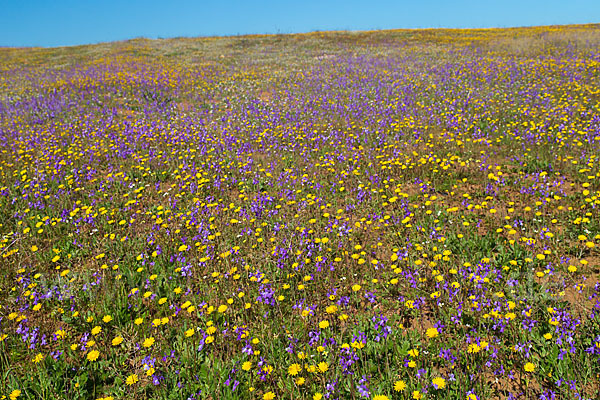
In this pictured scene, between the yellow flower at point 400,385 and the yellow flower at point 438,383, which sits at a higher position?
the yellow flower at point 438,383

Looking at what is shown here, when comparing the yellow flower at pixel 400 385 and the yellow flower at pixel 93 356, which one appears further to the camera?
the yellow flower at pixel 93 356

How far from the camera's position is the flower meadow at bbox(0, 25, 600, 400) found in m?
3.20

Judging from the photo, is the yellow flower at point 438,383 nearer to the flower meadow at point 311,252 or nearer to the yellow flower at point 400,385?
the flower meadow at point 311,252

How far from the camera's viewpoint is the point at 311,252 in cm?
486

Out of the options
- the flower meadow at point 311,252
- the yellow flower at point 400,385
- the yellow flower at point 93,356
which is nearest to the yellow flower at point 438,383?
the flower meadow at point 311,252

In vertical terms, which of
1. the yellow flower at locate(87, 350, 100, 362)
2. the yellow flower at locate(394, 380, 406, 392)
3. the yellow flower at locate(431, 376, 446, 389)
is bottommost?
the yellow flower at locate(394, 380, 406, 392)

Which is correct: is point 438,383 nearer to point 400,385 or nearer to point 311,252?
point 400,385

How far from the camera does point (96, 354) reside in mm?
3309

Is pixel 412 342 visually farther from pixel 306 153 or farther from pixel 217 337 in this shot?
pixel 306 153

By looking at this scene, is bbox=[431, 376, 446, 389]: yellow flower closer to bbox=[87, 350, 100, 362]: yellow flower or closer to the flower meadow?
the flower meadow

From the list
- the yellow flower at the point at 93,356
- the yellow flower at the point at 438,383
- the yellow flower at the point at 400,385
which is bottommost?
the yellow flower at the point at 400,385

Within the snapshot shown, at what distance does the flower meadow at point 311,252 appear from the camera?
3199 millimetres

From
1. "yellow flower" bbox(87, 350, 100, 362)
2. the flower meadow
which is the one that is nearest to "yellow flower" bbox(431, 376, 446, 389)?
the flower meadow

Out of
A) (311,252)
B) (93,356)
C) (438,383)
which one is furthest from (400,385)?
(93,356)
